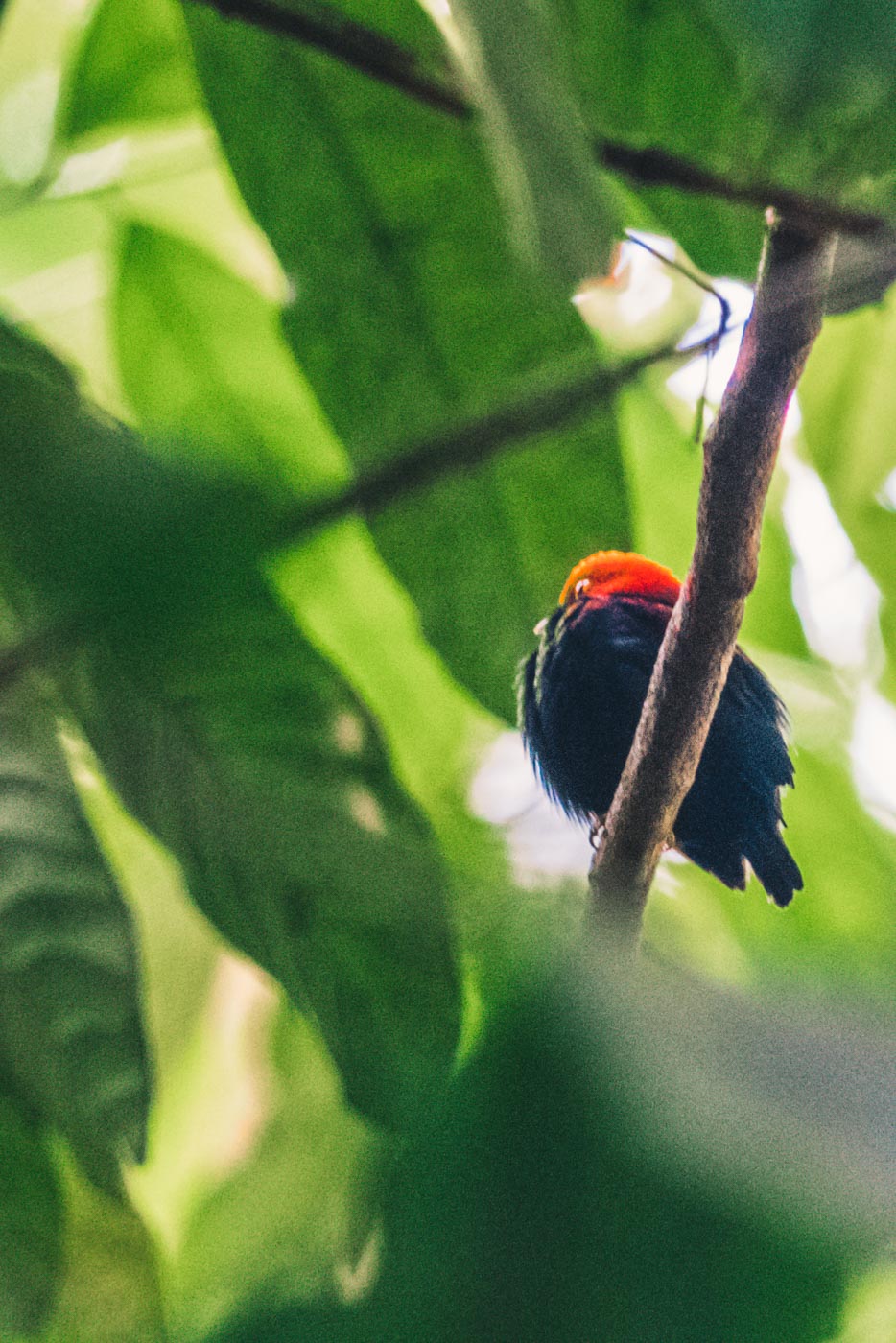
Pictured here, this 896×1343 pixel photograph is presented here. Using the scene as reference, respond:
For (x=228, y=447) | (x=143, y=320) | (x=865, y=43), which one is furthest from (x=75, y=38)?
(x=865, y=43)

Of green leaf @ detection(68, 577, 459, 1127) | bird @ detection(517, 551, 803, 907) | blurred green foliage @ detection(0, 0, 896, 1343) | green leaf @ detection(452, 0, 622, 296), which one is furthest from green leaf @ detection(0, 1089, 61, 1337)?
green leaf @ detection(452, 0, 622, 296)

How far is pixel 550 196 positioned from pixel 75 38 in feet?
1.07

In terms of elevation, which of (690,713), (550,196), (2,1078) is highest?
(550,196)

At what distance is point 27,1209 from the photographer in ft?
1.30

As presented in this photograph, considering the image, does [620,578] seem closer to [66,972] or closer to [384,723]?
[384,723]

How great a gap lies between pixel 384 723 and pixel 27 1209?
0.19 m

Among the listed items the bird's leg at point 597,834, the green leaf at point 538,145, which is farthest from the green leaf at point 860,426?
the green leaf at point 538,145

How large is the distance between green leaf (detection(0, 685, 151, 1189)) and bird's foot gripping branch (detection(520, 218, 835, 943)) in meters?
0.15

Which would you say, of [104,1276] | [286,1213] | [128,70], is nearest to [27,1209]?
[104,1276]

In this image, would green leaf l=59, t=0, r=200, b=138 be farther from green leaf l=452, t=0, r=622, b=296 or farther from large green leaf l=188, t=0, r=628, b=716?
green leaf l=452, t=0, r=622, b=296

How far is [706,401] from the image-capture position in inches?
14.2

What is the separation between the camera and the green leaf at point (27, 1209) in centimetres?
37

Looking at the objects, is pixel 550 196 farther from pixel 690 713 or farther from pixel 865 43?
pixel 690 713

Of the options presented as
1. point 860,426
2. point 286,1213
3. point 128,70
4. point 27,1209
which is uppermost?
point 128,70
